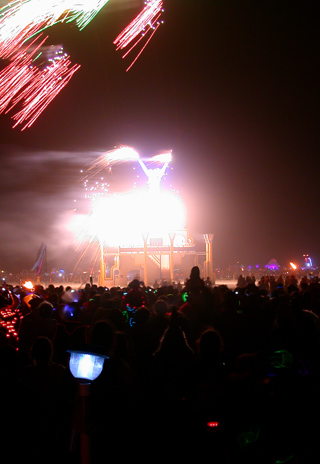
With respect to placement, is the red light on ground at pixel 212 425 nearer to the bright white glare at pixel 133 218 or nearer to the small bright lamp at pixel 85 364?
the small bright lamp at pixel 85 364

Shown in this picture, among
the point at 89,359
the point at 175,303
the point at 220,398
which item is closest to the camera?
the point at 89,359

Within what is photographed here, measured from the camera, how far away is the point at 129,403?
12.4 ft

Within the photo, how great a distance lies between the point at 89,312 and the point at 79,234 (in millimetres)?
59393

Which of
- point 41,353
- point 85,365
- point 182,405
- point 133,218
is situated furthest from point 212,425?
point 133,218

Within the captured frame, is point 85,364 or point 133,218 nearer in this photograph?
point 85,364

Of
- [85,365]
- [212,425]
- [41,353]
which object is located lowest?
[212,425]

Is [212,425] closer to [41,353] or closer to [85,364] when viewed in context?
[85,364]

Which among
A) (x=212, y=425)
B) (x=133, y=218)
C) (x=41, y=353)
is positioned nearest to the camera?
(x=212, y=425)

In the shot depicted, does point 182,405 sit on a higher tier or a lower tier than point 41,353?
lower

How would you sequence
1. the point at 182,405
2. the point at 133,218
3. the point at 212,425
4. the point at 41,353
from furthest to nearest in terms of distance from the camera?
the point at 133,218
the point at 41,353
the point at 182,405
the point at 212,425

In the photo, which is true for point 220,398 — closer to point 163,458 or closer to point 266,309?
point 163,458

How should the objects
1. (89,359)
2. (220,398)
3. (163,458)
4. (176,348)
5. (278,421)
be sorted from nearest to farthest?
1. (89,359)
2. (220,398)
3. (278,421)
4. (163,458)
5. (176,348)

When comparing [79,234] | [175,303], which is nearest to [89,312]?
[175,303]

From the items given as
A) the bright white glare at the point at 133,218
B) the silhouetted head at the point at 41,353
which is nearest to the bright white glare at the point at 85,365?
the silhouetted head at the point at 41,353
